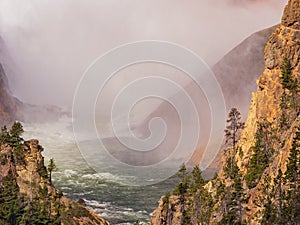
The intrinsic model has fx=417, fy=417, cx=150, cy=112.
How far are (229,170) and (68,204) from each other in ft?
159

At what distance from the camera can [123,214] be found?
6171 inches

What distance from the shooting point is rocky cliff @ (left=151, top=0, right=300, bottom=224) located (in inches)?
2436

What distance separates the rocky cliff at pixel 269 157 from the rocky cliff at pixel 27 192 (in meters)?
34.9

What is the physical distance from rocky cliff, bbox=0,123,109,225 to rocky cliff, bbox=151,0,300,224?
115ft

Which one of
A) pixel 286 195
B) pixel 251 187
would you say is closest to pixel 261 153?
pixel 251 187

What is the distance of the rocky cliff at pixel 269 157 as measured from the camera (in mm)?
61875

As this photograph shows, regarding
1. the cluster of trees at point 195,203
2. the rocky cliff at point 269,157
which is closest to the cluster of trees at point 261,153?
the rocky cliff at point 269,157

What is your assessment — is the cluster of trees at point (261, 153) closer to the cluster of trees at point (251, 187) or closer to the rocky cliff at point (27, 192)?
the cluster of trees at point (251, 187)

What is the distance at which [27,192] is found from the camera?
101312mm

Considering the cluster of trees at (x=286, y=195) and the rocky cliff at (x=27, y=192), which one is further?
the rocky cliff at (x=27, y=192)

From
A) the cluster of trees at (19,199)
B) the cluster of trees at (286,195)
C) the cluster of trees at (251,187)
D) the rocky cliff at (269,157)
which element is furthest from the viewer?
the cluster of trees at (19,199)

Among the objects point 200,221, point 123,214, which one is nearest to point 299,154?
point 200,221

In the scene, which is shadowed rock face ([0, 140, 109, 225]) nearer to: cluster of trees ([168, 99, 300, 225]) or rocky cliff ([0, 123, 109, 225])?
rocky cliff ([0, 123, 109, 225])

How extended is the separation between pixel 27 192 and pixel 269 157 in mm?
59253
